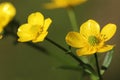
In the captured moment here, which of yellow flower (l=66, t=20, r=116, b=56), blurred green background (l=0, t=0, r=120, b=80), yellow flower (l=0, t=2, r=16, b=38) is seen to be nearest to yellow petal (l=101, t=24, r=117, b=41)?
yellow flower (l=66, t=20, r=116, b=56)

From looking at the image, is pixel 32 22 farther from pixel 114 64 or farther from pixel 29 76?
pixel 114 64

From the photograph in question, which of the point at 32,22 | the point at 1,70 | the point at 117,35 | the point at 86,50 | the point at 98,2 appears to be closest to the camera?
the point at 86,50

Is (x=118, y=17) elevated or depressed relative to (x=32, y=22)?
depressed

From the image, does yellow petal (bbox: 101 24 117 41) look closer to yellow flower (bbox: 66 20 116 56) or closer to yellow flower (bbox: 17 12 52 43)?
yellow flower (bbox: 66 20 116 56)

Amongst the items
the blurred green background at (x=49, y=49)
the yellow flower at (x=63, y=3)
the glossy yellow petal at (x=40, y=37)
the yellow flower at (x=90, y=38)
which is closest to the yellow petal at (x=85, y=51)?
the yellow flower at (x=90, y=38)

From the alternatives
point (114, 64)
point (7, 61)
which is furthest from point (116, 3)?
point (7, 61)

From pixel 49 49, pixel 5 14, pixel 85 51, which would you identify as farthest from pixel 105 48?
pixel 49 49

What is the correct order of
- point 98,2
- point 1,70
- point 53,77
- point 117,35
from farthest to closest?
point 98,2, point 117,35, point 1,70, point 53,77

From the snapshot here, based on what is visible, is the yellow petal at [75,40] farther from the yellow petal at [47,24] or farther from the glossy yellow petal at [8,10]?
the glossy yellow petal at [8,10]
